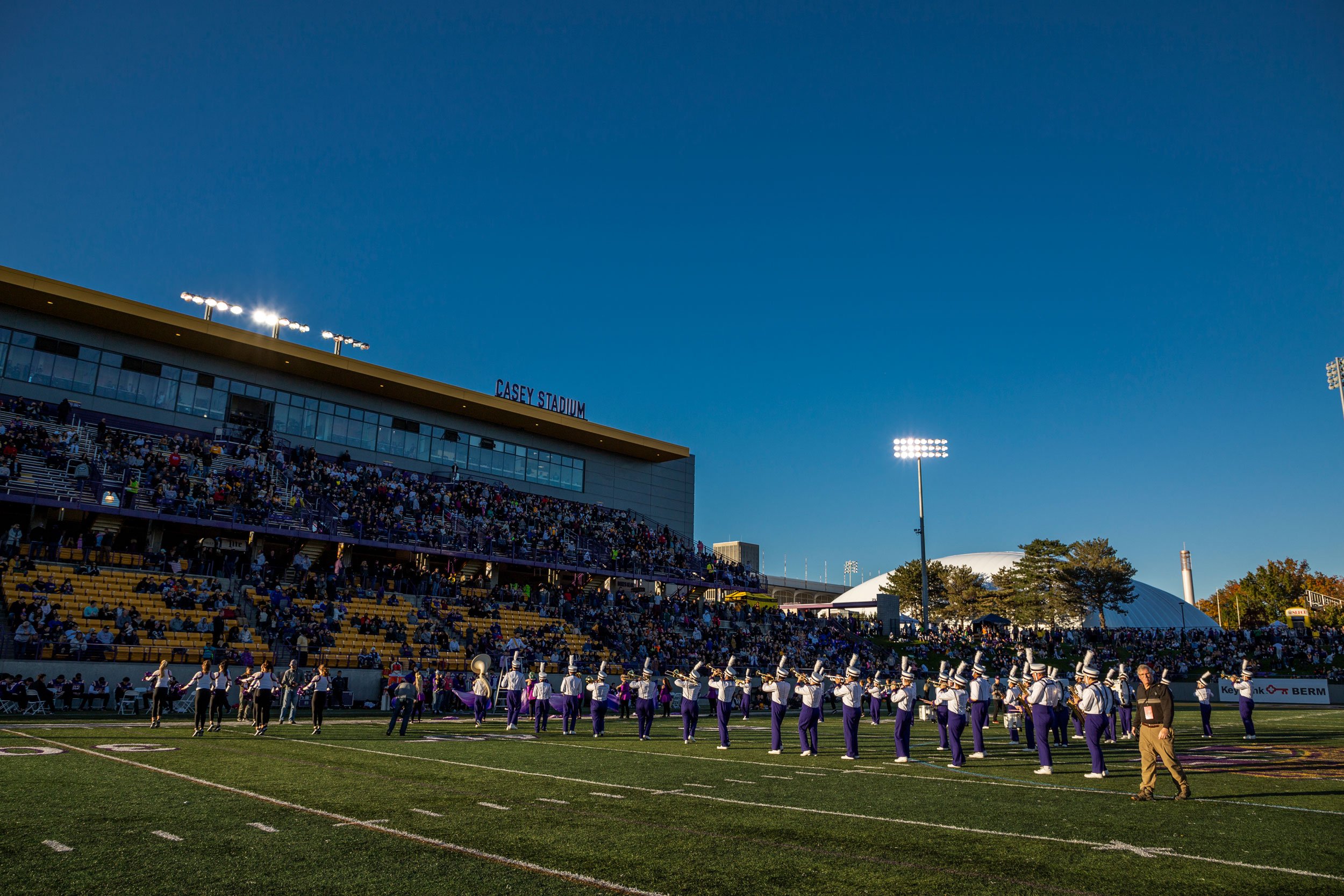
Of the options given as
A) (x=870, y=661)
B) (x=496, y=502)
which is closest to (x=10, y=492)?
(x=496, y=502)

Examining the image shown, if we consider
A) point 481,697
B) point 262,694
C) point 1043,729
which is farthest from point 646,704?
point 1043,729

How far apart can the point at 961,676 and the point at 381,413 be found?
108ft

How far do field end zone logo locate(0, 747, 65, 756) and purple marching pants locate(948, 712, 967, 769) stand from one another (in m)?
14.3

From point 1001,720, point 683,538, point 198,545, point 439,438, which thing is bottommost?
point 1001,720

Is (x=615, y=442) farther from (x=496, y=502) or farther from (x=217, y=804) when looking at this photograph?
(x=217, y=804)

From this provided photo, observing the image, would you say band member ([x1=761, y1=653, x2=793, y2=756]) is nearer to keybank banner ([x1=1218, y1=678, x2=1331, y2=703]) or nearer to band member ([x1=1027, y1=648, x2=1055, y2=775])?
band member ([x1=1027, y1=648, x2=1055, y2=775])

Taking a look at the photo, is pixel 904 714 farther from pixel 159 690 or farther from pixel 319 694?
pixel 159 690

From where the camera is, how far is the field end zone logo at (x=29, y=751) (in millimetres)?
12656

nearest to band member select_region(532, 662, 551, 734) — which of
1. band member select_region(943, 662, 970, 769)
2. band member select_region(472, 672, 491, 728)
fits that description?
band member select_region(472, 672, 491, 728)

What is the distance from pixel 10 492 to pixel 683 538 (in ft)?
115

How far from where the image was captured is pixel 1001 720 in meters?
26.4

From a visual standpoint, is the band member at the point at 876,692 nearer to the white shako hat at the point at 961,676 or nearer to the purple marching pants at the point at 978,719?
the white shako hat at the point at 961,676

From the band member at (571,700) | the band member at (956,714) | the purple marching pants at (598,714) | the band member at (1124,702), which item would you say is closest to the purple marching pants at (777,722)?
the band member at (956,714)

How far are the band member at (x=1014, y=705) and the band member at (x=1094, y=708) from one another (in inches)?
225
